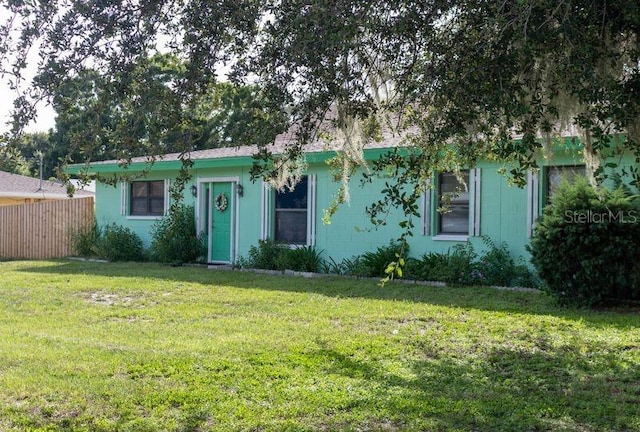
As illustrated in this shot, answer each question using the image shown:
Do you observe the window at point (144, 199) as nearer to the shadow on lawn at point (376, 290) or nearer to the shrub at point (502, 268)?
the shadow on lawn at point (376, 290)

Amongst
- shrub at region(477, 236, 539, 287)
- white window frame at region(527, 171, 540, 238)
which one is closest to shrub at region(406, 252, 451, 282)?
shrub at region(477, 236, 539, 287)

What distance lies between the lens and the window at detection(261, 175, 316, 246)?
1373cm

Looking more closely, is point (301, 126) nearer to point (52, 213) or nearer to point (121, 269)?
point (121, 269)

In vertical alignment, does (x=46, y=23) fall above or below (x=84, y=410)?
above

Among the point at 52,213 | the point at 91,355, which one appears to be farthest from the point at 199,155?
the point at 91,355

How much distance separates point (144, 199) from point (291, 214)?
4607 millimetres

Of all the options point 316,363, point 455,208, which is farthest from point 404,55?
point 455,208

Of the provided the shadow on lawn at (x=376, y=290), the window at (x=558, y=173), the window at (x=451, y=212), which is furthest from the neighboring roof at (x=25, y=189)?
the window at (x=558, y=173)

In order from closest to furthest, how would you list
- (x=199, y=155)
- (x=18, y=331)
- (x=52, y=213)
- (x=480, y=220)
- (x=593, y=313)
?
(x=18, y=331)
(x=593, y=313)
(x=480, y=220)
(x=199, y=155)
(x=52, y=213)

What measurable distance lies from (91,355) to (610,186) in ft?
23.7

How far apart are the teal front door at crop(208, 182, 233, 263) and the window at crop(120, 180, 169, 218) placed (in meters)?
1.32

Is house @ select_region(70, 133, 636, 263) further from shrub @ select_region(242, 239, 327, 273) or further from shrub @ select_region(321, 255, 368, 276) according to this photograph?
shrub @ select_region(242, 239, 327, 273)

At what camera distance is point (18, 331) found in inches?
288

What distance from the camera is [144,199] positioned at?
17016mm
